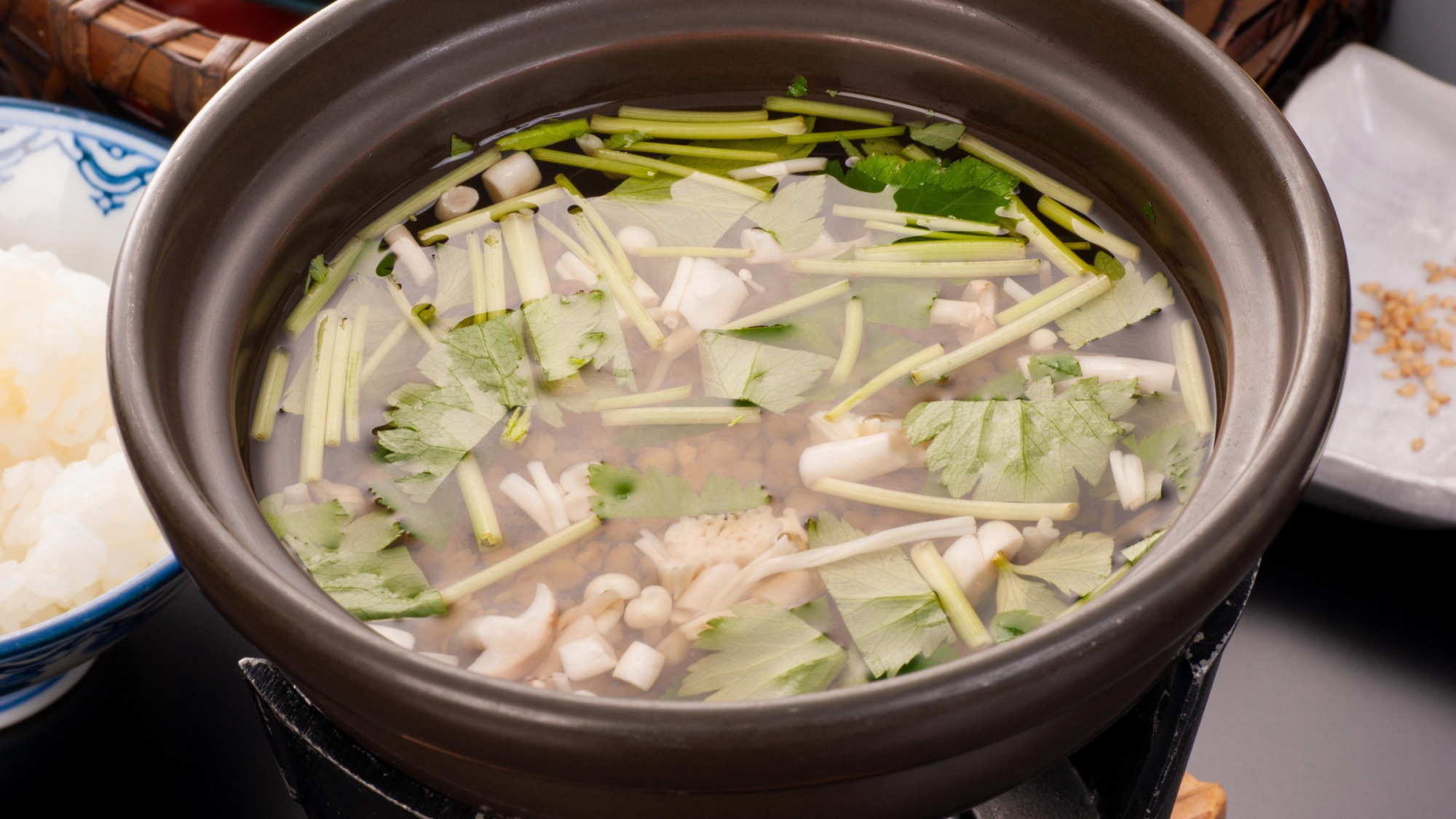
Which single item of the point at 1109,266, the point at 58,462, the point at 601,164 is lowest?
the point at 58,462

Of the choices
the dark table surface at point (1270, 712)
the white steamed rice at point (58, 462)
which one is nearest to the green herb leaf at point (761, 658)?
the white steamed rice at point (58, 462)

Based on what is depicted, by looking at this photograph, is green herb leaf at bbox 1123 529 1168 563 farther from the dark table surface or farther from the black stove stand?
the dark table surface

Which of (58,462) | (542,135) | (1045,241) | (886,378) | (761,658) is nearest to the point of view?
(761,658)

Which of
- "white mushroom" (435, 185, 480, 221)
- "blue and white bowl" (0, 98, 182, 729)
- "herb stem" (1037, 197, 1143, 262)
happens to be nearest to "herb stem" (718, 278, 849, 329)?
"herb stem" (1037, 197, 1143, 262)

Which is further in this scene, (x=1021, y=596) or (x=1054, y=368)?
(x=1054, y=368)

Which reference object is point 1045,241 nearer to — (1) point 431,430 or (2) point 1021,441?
(2) point 1021,441

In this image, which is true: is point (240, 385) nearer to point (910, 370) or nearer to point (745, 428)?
point (745, 428)

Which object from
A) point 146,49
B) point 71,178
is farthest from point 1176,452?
point 71,178
